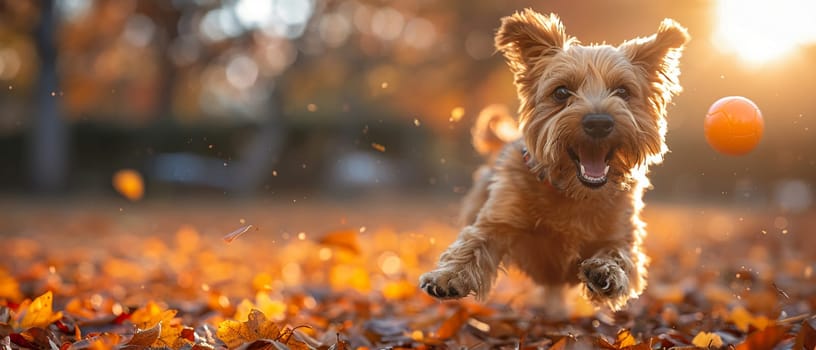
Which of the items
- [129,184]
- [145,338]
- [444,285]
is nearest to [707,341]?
[444,285]

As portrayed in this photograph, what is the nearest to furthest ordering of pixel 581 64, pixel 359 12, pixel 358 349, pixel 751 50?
pixel 358 349 → pixel 581 64 → pixel 751 50 → pixel 359 12

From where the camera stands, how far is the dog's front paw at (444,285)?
3404mm

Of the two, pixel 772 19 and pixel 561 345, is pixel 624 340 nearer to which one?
pixel 561 345

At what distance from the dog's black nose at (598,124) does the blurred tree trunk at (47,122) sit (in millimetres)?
18827

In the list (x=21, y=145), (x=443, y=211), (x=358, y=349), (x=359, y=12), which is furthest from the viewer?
(x=21, y=145)

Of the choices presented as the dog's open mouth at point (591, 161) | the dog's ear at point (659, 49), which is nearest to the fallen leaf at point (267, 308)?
the dog's open mouth at point (591, 161)

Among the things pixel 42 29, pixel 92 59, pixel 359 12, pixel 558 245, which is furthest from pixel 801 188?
pixel 92 59

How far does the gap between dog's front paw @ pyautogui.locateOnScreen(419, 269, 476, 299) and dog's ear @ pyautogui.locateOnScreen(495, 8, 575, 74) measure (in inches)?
52.9

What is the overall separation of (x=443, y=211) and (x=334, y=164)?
7.43 metres

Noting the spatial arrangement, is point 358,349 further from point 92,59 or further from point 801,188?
point 92,59

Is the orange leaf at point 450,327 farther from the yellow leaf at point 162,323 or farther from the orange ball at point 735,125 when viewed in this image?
the orange ball at point 735,125

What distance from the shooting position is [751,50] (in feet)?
26.7

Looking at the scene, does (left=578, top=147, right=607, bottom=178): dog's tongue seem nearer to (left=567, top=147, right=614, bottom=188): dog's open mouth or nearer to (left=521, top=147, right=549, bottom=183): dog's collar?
(left=567, top=147, right=614, bottom=188): dog's open mouth

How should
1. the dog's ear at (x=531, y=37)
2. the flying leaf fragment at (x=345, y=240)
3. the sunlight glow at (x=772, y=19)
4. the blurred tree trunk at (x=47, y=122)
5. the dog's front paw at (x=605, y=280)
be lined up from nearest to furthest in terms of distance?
the dog's front paw at (x=605, y=280) → the dog's ear at (x=531, y=37) → the sunlight glow at (x=772, y=19) → the flying leaf fragment at (x=345, y=240) → the blurred tree trunk at (x=47, y=122)
